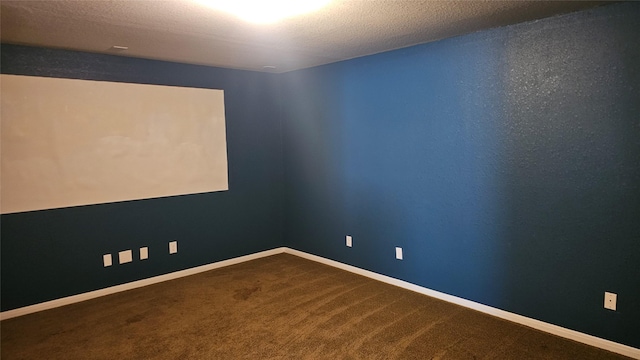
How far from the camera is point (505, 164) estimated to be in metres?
3.18

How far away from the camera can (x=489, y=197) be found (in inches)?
130

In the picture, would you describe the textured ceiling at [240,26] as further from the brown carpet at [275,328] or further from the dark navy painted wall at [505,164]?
the brown carpet at [275,328]

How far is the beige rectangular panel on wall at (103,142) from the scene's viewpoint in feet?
11.3

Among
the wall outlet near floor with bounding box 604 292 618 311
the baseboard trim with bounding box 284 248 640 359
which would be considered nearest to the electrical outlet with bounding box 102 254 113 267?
the baseboard trim with bounding box 284 248 640 359

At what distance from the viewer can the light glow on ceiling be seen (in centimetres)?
238

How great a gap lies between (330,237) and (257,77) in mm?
2169

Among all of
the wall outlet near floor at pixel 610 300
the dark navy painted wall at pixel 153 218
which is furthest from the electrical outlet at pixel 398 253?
the dark navy painted wall at pixel 153 218

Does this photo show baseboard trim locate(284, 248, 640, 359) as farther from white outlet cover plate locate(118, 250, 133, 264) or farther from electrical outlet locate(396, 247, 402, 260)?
white outlet cover plate locate(118, 250, 133, 264)

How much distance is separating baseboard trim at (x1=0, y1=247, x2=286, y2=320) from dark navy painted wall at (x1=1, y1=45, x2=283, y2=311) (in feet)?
0.16

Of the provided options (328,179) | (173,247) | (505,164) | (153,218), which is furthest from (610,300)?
(153,218)

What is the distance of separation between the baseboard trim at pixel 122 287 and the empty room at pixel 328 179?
2 cm

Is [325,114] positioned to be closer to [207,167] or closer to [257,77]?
[257,77]

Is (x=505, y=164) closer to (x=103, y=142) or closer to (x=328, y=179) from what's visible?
(x=328, y=179)

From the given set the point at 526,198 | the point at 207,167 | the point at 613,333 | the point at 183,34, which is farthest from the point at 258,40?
the point at 613,333
